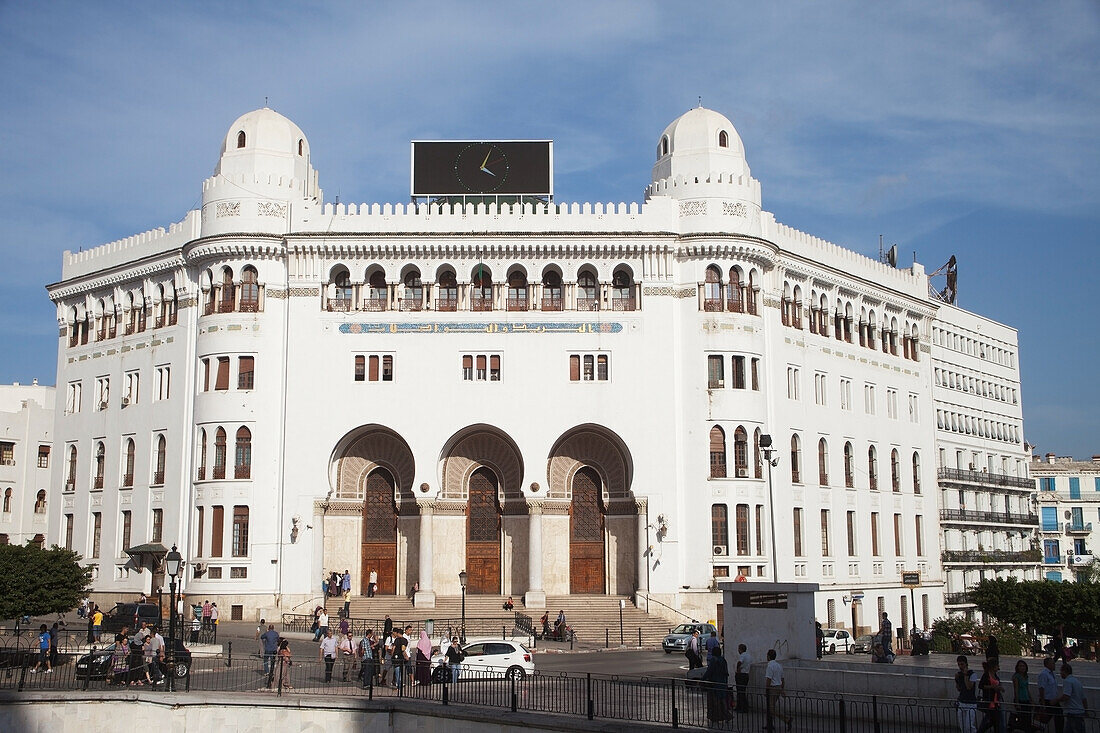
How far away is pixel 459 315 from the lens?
54.4m

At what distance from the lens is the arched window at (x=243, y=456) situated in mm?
53312

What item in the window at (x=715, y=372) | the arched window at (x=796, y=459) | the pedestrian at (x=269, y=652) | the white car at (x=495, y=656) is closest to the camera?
the pedestrian at (x=269, y=652)

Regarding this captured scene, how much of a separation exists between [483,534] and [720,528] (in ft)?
35.9

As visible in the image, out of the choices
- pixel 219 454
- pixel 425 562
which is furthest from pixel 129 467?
pixel 425 562

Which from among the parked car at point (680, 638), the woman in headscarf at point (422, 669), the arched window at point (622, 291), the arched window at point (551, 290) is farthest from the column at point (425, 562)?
the woman in headscarf at point (422, 669)

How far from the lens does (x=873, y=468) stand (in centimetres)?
6350

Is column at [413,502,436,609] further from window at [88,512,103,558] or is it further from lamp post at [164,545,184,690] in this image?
lamp post at [164,545,184,690]

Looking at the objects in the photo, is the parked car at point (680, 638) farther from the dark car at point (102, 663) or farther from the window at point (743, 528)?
the dark car at point (102, 663)

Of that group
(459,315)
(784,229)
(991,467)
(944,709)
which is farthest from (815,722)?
(991,467)

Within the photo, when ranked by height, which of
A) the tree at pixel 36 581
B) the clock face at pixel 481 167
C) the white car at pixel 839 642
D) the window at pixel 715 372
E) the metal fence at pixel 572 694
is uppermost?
the clock face at pixel 481 167

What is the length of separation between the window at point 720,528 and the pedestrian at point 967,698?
2898 cm

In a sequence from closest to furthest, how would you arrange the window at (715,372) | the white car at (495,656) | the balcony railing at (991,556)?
the white car at (495,656) < the window at (715,372) < the balcony railing at (991,556)

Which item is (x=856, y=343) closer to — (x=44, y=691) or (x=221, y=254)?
(x=221, y=254)

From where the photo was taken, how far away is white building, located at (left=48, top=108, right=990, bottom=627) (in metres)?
53.1
